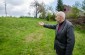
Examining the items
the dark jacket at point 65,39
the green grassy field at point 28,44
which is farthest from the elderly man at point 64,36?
the green grassy field at point 28,44

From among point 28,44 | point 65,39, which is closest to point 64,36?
point 65,39

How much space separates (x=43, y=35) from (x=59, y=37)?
986 centimetres

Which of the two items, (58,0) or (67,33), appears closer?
(67,33)

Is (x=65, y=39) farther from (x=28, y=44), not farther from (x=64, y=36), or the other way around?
(x=28, y=44)

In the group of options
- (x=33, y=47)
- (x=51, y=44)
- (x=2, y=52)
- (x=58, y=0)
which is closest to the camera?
(x=2, y=52)

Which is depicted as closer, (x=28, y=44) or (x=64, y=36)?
(x=64, y=36)

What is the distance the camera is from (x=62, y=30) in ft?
21.2

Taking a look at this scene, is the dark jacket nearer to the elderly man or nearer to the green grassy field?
the elderly man

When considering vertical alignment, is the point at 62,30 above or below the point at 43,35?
above

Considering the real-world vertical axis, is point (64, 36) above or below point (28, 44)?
above

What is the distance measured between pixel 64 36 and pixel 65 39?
0.09 m

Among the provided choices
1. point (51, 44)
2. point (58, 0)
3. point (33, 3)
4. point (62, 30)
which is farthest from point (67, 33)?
point (58, 0)

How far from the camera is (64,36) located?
646cm

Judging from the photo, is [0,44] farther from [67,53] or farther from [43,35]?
[67,53]
